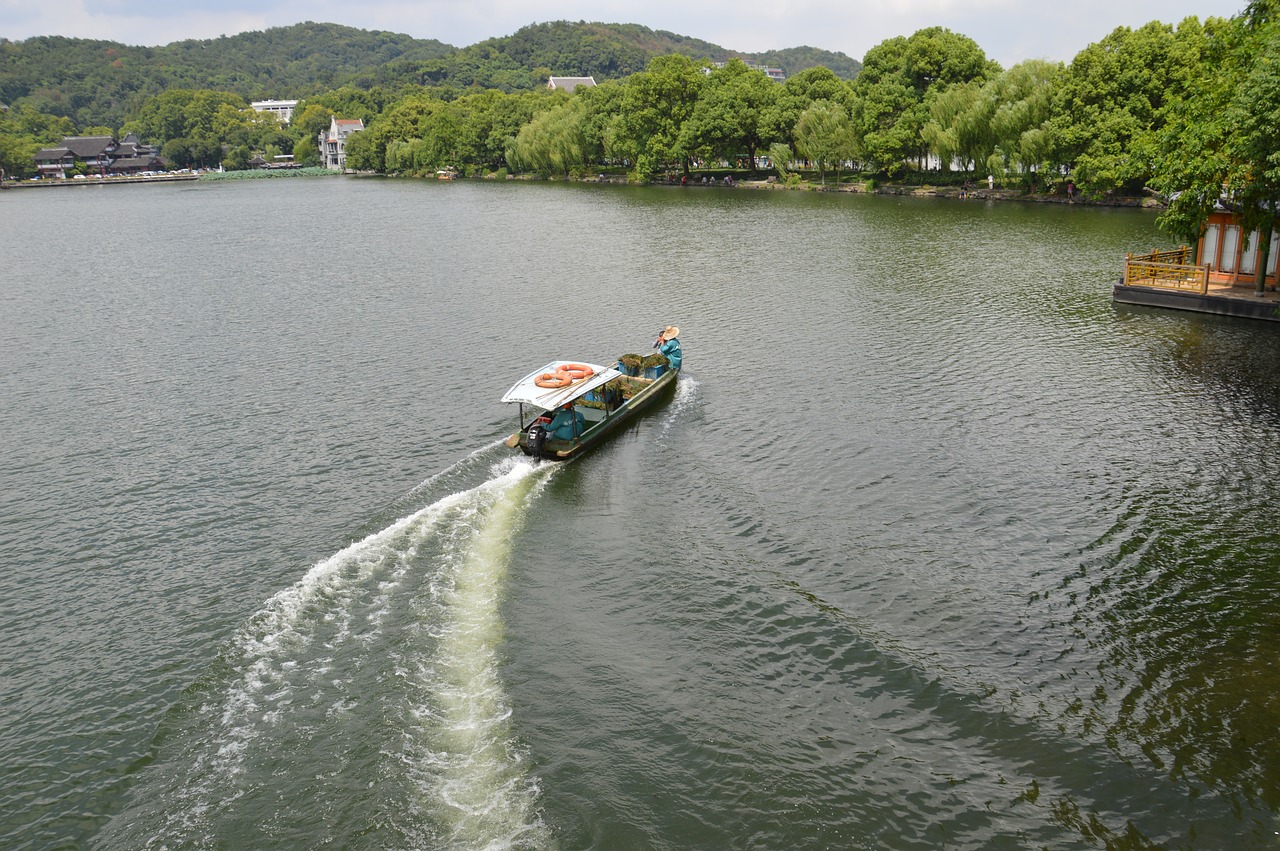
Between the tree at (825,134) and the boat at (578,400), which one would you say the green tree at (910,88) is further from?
the boat at (578,400)

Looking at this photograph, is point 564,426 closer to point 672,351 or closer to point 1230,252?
point 672,351

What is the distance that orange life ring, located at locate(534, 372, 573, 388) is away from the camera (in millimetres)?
34406

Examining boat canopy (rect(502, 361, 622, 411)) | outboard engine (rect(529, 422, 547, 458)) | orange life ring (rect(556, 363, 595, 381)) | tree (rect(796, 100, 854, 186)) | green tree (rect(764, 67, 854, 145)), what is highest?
green tree (rect(764, 67, 854, 145))

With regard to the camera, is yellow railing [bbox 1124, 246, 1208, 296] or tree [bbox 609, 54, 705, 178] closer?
yellow railing [bbox 1124, 246, 1208, 296]

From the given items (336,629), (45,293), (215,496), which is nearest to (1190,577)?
(336,629)

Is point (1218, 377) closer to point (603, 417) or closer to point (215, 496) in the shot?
point (603, 417)

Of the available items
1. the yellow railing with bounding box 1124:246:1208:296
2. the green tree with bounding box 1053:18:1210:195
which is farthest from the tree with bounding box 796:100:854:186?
the yellow railing with bounding box 1124:246:1208:296

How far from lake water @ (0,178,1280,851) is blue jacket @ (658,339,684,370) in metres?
1.22

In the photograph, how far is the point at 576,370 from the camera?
36.2 metres

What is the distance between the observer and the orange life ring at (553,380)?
34.4m

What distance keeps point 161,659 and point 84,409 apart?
2270 cm

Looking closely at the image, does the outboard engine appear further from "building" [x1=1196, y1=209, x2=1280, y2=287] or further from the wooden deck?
"building" [x1=1196, y1=209, x2=1280, y2=287]

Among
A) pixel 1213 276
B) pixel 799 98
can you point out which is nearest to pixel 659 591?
pixel 1213 276

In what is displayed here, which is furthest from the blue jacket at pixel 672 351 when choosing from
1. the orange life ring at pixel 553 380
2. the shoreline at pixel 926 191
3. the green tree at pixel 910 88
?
the green tree at pixel 910 88
